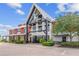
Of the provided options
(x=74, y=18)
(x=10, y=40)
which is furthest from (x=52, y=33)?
(x=10, y=40)

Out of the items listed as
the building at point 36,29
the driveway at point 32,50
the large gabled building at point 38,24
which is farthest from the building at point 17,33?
the driveway at point 32,50

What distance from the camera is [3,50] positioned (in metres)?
12.0

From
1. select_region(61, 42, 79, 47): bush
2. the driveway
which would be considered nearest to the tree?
select_region(61, 42, 79, 47): bush

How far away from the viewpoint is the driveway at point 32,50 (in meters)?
11.0

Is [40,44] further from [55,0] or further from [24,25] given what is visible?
[55,0]

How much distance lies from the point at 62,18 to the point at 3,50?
370 cm

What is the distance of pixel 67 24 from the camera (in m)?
13.5

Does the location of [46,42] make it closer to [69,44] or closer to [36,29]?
[69,44]

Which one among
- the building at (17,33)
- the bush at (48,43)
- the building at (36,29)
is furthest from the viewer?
the building at (36,29)

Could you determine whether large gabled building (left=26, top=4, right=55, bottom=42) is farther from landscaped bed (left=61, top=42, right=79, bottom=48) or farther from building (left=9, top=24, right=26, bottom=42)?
landscaped bed (left=61, top=42, right=79, bottom=48)

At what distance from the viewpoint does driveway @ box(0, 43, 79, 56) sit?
11.0 m

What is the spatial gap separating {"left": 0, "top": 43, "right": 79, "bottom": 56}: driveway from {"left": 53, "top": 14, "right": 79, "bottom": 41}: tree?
145 cm

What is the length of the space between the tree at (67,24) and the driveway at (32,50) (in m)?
1.45

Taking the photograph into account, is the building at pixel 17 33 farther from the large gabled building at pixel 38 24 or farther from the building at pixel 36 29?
the large gabled building at pixel 38 24
